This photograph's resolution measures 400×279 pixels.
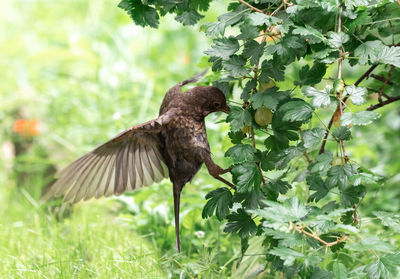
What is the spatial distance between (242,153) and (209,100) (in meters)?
0.39

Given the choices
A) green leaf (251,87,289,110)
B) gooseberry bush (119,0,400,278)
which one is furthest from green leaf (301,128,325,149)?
green leaf (251,87,289,110)

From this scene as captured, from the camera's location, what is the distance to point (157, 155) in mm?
2404

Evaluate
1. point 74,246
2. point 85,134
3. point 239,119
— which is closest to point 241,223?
point 239,119

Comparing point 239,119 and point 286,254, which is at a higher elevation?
point 239,119

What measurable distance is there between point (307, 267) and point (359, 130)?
3.34 m

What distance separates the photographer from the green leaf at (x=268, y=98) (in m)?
1.75

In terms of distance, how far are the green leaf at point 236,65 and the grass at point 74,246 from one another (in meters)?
0.85

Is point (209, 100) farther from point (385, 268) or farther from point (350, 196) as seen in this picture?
point (385, 268)

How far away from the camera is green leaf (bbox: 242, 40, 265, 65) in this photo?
1.76 metres

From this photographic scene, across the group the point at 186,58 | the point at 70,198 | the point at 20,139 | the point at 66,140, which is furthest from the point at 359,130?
the point at 70,198

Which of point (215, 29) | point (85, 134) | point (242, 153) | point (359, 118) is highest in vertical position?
point (215, 29)

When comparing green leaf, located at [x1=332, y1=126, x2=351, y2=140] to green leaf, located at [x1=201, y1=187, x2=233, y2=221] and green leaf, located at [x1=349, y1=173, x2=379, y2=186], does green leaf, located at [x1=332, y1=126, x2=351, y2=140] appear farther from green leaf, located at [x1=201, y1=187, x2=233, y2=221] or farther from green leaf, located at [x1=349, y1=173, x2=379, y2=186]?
green leaf, located at [x1=201, y1=187, x2=233, y2=221]

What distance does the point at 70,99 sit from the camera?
4.86 m

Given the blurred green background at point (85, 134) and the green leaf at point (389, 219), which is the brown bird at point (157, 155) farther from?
the green leaf at point (389, 219)
